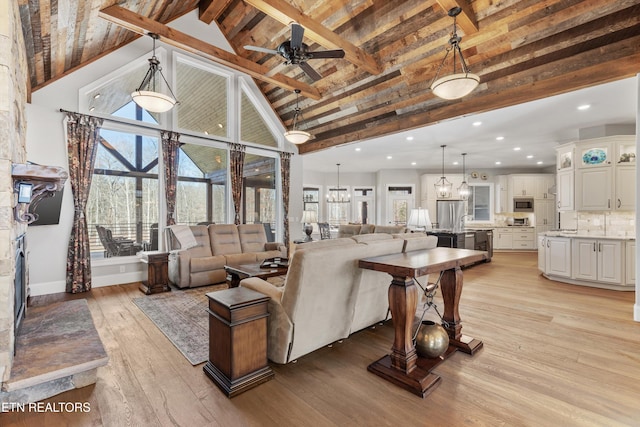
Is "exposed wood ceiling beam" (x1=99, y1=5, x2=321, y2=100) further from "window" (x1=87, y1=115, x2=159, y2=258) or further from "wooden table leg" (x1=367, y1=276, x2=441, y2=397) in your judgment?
"wooden table leg" (x1=367, y1=276, x2=441, y2=397)

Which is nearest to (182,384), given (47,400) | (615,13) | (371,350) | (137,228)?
(47,400)

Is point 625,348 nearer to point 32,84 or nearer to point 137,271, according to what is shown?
point 137,271

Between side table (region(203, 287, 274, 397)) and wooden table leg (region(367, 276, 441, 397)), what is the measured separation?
0.92m

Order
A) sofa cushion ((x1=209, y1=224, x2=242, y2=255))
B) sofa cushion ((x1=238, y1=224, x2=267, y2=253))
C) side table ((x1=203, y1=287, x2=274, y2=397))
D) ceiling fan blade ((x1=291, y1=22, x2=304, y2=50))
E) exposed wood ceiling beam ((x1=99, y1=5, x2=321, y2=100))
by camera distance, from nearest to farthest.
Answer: side table ((x1=203, y1=287, x2=274, y2=397)) < ceiling fan blade ((x1=291, y1=22, x2=304, y2=50)) < exposed wood ceiling beam ((x1=99, y1=5, x2=321, y2=100)) < sofa cushion ((x1=209, y1=224, x2=242, y2=255)) < sofa cushion ((x1=238, y1=224, x2=267, y2=253))

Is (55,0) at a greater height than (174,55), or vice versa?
(174,55)

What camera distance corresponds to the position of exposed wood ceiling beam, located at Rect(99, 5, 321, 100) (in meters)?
3.88

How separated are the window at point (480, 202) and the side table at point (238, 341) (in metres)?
10.1

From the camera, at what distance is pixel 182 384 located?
2133 millimetres

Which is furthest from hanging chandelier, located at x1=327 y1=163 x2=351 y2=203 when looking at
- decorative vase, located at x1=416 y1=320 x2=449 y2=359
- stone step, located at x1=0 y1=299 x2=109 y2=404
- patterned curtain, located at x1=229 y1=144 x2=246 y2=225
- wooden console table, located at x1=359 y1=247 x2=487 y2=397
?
stone step, located at x1=0 y1=299 x2=109 y2=404

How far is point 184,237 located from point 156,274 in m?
0.76

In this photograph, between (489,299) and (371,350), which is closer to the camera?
(371,350)

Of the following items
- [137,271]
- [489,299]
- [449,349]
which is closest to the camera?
[449,349]

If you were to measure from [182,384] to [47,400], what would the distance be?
0.87m

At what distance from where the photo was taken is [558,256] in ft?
17.8
